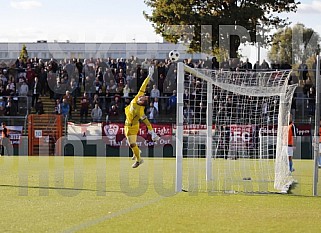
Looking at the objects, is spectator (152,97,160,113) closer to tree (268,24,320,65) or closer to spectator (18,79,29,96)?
spectator (18,79,29,96)

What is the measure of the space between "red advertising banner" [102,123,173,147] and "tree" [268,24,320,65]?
1220cm

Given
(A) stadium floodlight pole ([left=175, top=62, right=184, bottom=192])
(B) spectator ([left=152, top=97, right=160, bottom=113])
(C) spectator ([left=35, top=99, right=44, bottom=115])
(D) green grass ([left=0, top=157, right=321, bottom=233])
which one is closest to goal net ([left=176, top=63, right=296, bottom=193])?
(A) stadium floodlight pole ([left=175, top=62, right=184, bottom=192])

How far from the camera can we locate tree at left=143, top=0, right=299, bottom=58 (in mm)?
38500

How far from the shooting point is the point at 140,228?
10320 mm

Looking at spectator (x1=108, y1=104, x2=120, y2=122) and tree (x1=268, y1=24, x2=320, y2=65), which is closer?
spectator (x1=108, y1=104, x2=120, y2=122)

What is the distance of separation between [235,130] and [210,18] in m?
15.0

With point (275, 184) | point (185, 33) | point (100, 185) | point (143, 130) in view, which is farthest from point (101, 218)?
point (185, 33)

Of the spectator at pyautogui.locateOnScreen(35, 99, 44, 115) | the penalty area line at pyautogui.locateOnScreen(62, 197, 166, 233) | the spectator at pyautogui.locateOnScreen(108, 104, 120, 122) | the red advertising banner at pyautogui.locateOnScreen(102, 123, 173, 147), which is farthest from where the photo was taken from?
the spectator at pyautogui.locateOnScreen(35, 99, 44, 115)

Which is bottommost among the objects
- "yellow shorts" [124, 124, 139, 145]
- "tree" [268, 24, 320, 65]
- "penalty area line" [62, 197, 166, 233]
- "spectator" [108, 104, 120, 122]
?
"penalty area line" [62, 197, 166, 233]

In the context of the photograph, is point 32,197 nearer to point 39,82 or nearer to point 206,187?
point 206,187

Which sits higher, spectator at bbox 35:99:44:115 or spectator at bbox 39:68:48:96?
spectator at bbox 39:68:48:96

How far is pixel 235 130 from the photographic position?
995 inches

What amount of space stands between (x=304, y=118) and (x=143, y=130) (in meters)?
7.68

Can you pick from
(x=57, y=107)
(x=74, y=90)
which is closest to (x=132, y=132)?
(x=57, y=107)
